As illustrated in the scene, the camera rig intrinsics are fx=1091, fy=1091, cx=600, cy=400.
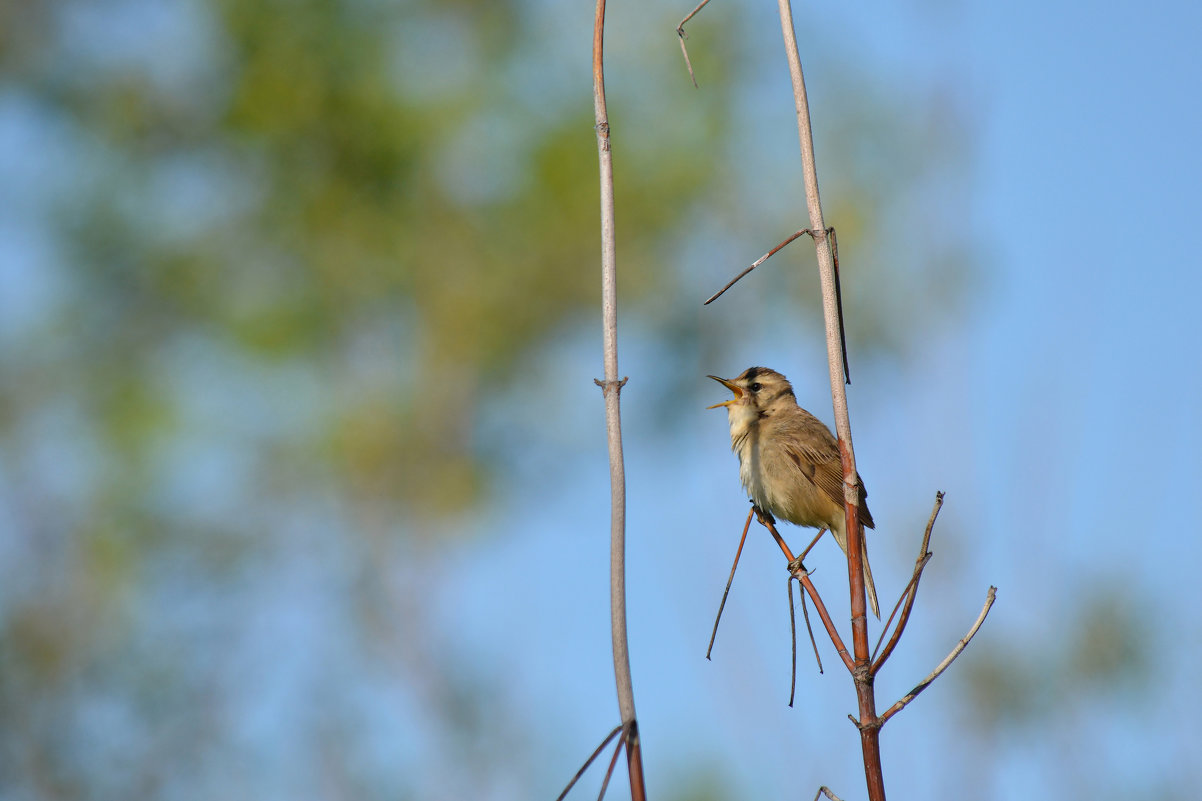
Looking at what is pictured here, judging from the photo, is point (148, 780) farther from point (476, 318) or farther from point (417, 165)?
point (417, 165)

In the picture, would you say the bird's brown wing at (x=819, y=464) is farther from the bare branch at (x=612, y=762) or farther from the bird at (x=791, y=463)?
the bare branch at (x=612, y=762)

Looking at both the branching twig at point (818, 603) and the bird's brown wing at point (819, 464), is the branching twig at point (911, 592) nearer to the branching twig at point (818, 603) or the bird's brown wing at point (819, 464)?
the branching twig at point (818, 603)

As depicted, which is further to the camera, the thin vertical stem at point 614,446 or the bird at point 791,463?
the bird at point 791,463

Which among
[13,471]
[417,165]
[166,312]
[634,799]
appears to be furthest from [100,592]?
[634,799]

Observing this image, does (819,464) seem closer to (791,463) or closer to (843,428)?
(791,463)

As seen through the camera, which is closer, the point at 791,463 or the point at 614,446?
the point at 614,446

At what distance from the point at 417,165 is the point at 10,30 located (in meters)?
4.79

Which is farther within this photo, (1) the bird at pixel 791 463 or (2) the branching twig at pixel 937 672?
(1) the bird at pixel 791 463

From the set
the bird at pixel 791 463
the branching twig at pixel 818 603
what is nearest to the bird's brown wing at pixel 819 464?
the bird at pixel 791 463

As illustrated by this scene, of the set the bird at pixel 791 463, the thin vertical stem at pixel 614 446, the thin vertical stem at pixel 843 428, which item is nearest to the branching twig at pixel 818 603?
the thin vertical stem at pixel 843 428

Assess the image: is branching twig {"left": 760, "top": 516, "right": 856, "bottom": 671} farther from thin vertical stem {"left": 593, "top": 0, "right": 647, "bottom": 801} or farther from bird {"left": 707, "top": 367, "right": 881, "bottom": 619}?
bird {"left": 707, "top": 367, "right": 881, "bottom": 619}

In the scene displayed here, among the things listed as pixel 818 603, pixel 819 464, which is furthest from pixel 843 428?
pixel 819 464

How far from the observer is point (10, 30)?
41.0ft

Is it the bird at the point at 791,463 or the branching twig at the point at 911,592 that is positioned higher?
the bird at the point at 791,463
